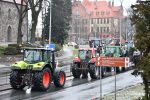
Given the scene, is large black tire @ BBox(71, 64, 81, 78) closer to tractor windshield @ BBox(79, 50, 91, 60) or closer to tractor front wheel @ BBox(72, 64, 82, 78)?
tractor front wheel @ BBox(72, 64, 82, 78)

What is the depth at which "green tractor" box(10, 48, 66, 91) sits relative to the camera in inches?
1009

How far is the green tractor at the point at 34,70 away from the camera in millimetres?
25641

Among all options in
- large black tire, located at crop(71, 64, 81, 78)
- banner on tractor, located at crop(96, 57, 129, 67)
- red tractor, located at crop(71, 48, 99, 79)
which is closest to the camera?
banner on tractor, located at crop(96, 57, 129, 67)

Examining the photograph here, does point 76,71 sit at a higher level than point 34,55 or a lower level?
lower

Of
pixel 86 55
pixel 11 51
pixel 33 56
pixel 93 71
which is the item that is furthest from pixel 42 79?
pixel 11 51

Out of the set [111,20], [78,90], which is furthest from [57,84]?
[111,20]

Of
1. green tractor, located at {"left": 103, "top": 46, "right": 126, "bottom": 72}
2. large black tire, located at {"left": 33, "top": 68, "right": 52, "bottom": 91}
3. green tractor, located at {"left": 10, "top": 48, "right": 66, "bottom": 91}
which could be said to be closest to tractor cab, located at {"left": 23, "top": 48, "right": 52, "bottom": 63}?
green tractor, located at {"left": 10, "top": 48, "right": 66, "bottom": 91}

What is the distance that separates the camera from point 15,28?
88.6 metres

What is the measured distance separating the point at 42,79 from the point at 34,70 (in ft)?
2.33

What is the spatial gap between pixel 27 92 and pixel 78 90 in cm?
341

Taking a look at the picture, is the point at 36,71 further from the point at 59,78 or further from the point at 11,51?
the point at 11,51

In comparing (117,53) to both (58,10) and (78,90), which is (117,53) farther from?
(58,10)

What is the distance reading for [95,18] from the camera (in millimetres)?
156500

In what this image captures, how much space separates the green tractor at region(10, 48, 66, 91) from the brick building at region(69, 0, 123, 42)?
118327 millimetres
